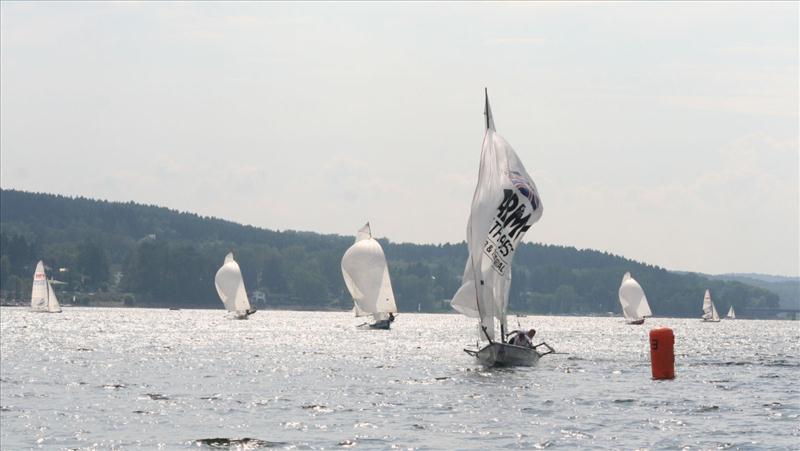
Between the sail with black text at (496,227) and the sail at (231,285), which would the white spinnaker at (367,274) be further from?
the sail with black text at (496,227)

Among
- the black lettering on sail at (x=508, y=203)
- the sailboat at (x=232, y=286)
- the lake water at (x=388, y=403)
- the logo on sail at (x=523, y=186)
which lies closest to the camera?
the lake water at (x=388, y=403)

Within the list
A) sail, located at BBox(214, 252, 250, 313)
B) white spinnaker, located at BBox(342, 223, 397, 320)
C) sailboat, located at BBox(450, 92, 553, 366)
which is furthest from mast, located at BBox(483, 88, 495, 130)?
sail, located at BBox(214, 252, 250, 313)

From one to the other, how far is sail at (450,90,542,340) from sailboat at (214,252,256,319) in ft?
363

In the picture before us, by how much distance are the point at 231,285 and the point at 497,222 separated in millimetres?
118686

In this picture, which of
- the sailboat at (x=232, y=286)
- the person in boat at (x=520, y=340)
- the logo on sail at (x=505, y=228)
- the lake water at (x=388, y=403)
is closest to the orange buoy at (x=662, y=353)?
the lake water at (x=388, y=403)

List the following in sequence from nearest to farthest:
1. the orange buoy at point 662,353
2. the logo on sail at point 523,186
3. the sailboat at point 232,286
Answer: the orange buoy at point 662,353 → the logo on sail at point 523,186 → the sailboat at point 232,286

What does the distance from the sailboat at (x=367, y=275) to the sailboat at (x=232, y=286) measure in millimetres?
42940

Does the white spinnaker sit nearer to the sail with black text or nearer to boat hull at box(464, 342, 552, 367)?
boat hull at box(464, 342, 552, 367)

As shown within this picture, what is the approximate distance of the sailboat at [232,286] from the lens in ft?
573

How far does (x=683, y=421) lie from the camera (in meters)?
40.8

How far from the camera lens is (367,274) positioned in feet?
423

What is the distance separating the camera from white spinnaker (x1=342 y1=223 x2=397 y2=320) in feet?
424

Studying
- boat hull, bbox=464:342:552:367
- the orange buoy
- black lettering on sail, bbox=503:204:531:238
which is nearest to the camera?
the orange buoy

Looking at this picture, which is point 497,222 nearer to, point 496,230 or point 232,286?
point 496,230
